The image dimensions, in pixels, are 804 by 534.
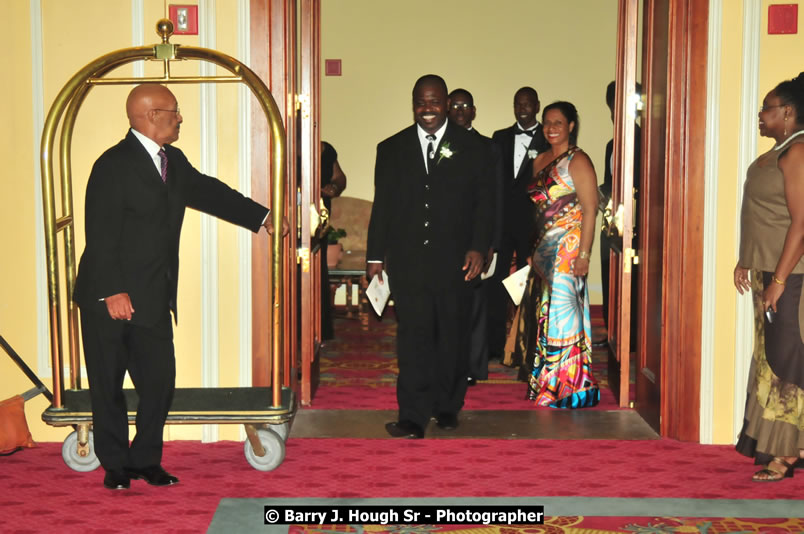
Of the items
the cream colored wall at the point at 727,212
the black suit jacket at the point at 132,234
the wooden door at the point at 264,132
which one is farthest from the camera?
the wooden door at the point at 264,132

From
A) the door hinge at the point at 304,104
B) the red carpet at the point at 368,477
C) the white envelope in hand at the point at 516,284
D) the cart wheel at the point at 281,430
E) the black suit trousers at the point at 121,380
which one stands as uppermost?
the door hinge at the point at 304,104

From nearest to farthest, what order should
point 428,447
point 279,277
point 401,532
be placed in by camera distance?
point 401,532
point 279,277
point 428,447

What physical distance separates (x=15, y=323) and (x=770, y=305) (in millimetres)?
3407

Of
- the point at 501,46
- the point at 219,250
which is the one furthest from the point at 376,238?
the point at 501,46

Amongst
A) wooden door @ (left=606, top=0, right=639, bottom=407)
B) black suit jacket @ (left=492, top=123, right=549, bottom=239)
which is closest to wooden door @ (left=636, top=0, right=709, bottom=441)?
wooden door @ (left=606, top=0, right=639, bottom=407)

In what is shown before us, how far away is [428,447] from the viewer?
5.01 m

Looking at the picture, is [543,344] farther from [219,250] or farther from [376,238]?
[219,250]

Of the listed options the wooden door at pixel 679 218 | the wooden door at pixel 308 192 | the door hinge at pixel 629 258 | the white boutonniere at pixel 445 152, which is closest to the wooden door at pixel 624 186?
the door hinge at pixel 629 258

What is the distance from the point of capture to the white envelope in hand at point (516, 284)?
19.8 ft

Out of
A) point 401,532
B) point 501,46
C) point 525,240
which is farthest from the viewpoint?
point 501,46

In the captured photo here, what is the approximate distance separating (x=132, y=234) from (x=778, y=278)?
2.56m

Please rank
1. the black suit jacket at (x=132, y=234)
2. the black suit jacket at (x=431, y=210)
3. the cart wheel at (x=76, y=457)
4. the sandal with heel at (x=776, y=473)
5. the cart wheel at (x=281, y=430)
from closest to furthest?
the black suit jacket at (x=132, y=234) < the sandal with heel at (x=776, y=473) < the cart wheel at (x=76, y=457) < the cart wheel at (x=281, y=430) < the black suit jacket at (x=431, y=210)

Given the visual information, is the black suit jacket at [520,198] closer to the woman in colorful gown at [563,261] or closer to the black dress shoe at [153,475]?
the woman in colorful gown at [563,261]

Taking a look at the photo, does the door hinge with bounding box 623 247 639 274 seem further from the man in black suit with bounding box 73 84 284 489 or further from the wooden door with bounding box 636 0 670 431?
the man in black suit with bounding box 73 84 284 489
